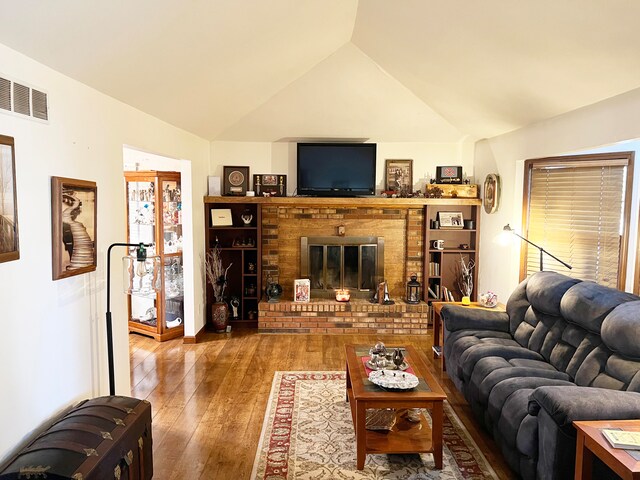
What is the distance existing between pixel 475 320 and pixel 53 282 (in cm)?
327

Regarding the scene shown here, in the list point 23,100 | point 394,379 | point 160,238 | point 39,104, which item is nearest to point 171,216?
point 160,238

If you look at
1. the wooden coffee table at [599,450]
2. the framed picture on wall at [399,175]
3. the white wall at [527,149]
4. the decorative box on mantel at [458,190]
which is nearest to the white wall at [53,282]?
the wooden coffee table at [599,450]

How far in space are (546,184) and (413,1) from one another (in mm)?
2421

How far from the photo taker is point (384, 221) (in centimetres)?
596

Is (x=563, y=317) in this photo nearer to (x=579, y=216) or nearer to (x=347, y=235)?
(x=579, y=216)

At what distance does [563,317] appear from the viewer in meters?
3.33

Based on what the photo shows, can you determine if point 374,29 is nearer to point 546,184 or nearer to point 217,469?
point 546,184

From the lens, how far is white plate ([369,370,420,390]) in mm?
2809

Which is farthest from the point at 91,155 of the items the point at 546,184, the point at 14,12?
the point at 546,184

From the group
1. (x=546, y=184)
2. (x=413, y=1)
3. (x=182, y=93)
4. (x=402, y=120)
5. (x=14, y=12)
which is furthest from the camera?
(x=402, y=120)

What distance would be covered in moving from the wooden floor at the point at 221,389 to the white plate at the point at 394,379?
716mm

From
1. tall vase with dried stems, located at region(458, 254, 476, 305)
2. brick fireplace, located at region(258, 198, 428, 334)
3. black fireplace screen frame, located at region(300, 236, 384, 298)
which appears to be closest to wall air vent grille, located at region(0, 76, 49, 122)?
brick fireplace, located at region(258, 198, 428, 334)

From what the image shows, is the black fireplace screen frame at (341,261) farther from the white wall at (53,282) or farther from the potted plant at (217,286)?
the white wall at (53,282)

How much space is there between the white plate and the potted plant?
303 cm
